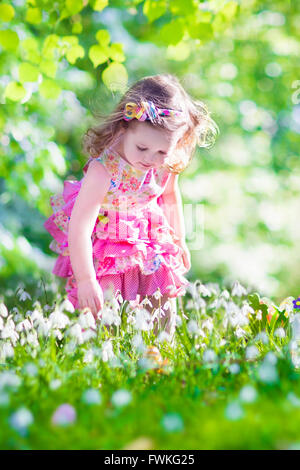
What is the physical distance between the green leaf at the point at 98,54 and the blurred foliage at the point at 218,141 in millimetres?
1406

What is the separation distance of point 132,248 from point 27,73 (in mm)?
1204

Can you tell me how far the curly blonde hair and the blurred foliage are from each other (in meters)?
1.76

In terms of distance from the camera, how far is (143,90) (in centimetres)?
301

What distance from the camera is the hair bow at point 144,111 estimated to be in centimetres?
281

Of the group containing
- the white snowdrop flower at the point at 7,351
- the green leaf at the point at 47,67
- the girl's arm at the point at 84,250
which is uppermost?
the green leaf at the point at 47,67

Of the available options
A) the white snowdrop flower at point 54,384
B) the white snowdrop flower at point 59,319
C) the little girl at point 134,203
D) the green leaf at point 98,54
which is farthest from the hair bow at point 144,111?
the white snowdrop flower at point 54,384

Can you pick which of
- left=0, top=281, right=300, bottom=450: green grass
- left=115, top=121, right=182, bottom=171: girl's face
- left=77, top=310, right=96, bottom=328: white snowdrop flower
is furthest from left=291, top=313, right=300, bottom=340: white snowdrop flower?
left=115, top=121, right=182, bottom=171: girl's face

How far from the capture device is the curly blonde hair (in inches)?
116

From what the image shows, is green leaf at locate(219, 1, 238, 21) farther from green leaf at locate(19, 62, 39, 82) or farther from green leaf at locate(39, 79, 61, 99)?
green leaf at locate(19, 62, 39, 82)

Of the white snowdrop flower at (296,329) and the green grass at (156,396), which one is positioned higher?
the white snowdrop flower at (296,329)

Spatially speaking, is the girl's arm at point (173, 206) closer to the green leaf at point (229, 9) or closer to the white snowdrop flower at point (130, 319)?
the white snowdrop flower at point (130, 319)

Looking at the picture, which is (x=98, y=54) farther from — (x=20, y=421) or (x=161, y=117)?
(x=20, y=421)
